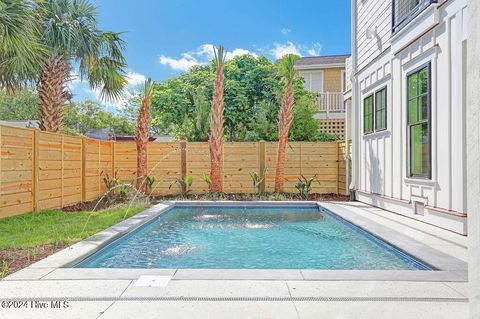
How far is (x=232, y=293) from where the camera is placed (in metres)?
3.12

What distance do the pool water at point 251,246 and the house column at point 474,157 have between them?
7.58 feet

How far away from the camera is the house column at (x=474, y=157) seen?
2.05 meters

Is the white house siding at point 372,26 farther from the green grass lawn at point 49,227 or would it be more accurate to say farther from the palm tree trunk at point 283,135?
the green grass lawn at point 49,227

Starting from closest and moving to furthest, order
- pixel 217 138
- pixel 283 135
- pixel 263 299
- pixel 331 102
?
pixel 263 299
pixel 217 138
pixel 283 135
pixel 331 102

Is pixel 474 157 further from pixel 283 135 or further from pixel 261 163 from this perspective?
pixel 261 163

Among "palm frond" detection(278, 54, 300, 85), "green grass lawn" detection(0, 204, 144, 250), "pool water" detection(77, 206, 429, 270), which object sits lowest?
"pool water" detection(77, 206, 429, 270)

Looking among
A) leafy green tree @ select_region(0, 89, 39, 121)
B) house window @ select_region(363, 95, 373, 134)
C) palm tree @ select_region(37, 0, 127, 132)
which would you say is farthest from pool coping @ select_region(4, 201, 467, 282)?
leafy green tree @ select_region(0, 89, 39, 121)

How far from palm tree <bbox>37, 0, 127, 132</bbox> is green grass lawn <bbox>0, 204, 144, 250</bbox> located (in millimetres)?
3723

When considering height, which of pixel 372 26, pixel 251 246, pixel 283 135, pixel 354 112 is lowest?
pixel 251 246

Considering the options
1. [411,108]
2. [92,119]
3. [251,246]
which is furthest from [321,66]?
[92,119]

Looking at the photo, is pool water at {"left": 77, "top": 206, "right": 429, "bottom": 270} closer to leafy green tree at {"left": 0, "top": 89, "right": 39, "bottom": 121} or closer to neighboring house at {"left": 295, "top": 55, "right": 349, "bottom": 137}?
neighboring house at {"left": 295, "top": 55, "right": 349, "bottom": 137}

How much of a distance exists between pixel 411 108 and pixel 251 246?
462cm

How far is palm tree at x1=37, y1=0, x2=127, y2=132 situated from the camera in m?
9.26

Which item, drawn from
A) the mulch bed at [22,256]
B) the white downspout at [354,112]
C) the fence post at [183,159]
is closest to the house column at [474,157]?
the mulch bed at [22,256]
